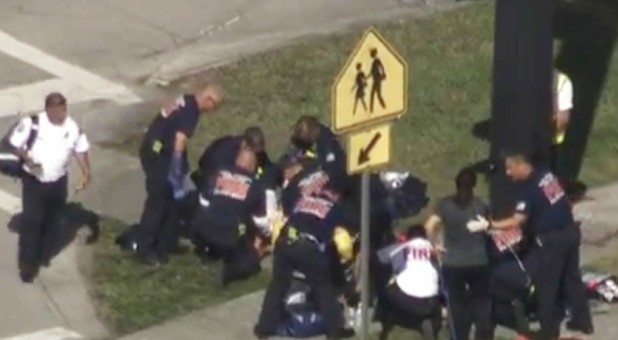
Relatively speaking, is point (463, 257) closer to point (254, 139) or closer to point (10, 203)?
point (254, 139)

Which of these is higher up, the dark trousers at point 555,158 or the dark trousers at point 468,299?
the dark trousers at point 555,158

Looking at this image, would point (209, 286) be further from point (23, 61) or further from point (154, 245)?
point (23, 61)

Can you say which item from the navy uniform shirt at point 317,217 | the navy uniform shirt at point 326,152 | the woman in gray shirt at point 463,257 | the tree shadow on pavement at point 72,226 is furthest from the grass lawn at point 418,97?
the woman in gray shirt at point 463,257

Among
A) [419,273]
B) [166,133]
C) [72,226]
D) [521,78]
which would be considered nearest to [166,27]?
[72,226]

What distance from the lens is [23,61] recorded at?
23.3 metres

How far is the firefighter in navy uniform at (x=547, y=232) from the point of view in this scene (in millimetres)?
16531

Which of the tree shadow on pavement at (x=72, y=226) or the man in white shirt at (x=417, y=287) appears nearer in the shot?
the man in white shirt at (x=417, y=287)

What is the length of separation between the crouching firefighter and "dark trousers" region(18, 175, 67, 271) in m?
1.14

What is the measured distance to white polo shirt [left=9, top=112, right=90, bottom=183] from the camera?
57.6 feet

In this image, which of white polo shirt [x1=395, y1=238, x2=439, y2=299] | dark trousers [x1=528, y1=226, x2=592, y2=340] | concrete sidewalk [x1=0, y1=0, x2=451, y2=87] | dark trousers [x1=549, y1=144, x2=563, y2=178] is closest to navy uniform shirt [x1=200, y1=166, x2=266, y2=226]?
white polo shirt [x1=395, y1=238, x2=439, y2=299]

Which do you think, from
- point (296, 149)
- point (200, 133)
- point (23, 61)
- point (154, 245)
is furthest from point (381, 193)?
point (23, 61)

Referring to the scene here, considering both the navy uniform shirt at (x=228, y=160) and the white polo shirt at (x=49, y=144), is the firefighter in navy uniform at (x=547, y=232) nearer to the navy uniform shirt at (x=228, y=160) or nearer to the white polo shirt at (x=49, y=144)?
the navy uniform shirt at (x=228, y=160)

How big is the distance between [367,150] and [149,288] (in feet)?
12.0

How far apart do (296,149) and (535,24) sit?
2.27m
